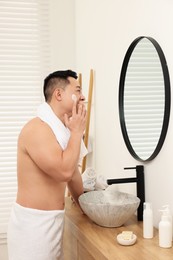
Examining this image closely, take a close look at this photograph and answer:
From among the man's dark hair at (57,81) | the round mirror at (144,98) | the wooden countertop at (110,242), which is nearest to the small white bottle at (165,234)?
the wooden countertop at (110,242)

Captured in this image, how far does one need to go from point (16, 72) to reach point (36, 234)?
5.61ft

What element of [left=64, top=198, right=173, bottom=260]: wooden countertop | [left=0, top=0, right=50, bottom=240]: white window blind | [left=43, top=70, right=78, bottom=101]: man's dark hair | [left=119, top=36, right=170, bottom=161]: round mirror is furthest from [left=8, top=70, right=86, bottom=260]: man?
[left=0, top=0, right=50, bottom=240]: white window blind

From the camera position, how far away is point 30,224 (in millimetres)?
1709

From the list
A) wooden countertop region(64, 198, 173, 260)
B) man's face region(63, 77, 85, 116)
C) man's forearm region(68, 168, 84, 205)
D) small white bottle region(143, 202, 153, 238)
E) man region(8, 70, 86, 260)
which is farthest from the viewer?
man's forearm region(68, 168, 84, 205)

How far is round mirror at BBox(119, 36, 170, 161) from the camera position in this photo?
1.59 m

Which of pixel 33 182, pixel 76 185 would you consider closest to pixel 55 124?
pixel 33 182

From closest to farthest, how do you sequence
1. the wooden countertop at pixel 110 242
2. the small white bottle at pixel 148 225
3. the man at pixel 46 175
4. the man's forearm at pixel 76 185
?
the wooden countertop at pixel 110 242
the small white bottle at pixel 148 225
the man at pixel 46 175
the man's forearm at pixel 76 185

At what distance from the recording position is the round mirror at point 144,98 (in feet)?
5.23

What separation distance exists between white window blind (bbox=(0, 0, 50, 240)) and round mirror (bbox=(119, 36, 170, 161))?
1.25m

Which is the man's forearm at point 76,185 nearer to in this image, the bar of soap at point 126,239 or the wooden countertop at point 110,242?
the wooden countertop at point 110,242

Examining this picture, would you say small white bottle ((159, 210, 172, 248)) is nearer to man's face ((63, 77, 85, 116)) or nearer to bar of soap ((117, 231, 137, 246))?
bar of soap ((117, 231, 137, 246))

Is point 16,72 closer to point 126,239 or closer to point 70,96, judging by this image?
point 70,96

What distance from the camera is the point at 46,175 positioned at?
174 centimetres

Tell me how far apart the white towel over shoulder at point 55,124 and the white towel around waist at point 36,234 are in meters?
0.34
